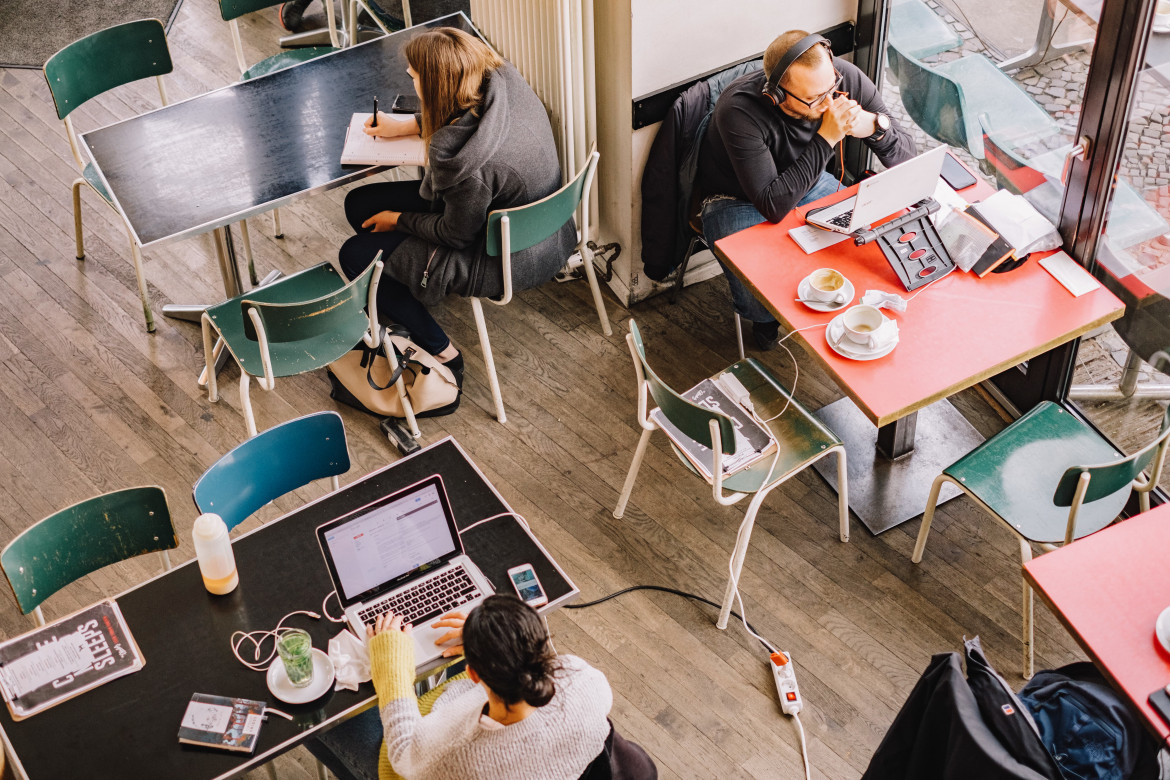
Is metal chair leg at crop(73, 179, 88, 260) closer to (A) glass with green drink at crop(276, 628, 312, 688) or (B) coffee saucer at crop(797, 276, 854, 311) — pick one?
(A) glass with green drink at crop(276, 628, 312, 688)

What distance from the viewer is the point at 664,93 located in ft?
12.3

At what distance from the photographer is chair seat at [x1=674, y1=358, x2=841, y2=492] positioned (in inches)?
124

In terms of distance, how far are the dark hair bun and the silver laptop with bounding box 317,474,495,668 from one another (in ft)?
1.40

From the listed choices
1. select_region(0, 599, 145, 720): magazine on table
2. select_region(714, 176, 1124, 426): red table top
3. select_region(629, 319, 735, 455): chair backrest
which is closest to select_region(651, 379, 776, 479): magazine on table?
select_region(629, 319, 735, 455): chair backrest

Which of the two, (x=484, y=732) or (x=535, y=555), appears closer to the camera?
(x=484, y=732)

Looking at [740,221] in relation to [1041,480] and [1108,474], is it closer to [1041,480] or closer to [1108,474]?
[1041,480]

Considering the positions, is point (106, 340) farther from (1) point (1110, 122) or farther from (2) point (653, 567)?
(1) point (1110, 122)

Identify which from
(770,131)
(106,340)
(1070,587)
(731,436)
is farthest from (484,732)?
(106,340)

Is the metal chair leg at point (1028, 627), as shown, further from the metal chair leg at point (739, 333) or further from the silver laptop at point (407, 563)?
the silver laptop at point (407, 563)

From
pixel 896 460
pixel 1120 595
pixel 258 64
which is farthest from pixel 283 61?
pixel 1120 595

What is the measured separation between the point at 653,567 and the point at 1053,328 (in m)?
1.33

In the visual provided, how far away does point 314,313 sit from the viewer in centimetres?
317

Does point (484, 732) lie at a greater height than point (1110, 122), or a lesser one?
lesser

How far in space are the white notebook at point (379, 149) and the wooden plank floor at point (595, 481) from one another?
2.50ft
